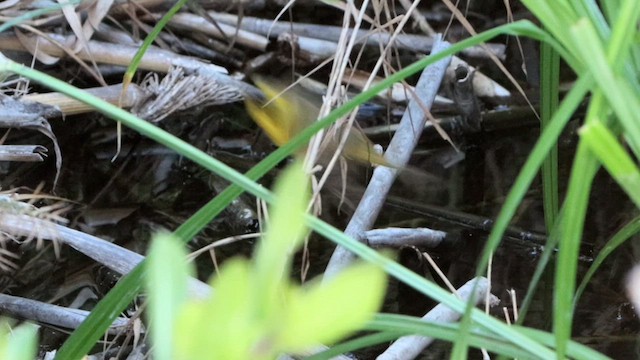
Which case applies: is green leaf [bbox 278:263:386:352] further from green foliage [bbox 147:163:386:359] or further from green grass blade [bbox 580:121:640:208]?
green grass blade [bbox 580:121:640:208]

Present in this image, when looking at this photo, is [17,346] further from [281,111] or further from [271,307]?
[281,111]

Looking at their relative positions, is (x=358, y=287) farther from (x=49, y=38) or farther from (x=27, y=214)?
(x=49, y=38)

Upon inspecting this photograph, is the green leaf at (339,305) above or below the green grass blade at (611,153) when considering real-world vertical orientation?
below

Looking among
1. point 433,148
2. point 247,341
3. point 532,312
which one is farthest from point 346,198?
point 247,341

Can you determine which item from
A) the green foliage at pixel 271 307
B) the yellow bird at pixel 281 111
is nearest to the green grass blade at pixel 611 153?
the green foliage at pixel 271 307

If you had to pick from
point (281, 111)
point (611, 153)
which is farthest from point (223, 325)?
point (281, 111)

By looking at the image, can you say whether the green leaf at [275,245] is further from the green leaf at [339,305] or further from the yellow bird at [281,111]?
the yellow bird at [281,111]

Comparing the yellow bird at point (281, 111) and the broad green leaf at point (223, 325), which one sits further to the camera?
the yellow bird at point (281, 111)
